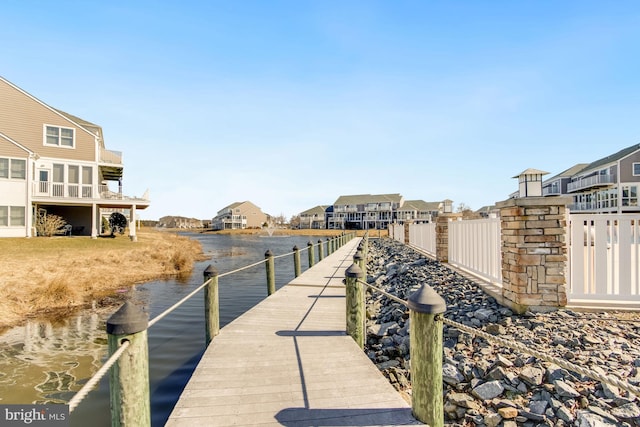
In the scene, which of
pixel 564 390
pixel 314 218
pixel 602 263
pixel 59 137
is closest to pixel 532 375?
pixel 564 390

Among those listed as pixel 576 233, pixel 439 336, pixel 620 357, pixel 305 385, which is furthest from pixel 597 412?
pixel 576 233

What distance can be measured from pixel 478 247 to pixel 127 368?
26.3ft

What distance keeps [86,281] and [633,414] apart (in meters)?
16.4

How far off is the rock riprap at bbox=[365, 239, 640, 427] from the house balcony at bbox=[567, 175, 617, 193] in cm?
4599

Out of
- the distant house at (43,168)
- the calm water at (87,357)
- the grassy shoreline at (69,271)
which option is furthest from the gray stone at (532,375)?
the distant house at (43,168)

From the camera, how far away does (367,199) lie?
8725 centimetres

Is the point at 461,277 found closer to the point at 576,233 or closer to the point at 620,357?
the point at 576,233

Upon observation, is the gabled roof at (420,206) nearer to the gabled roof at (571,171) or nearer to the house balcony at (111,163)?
the gabled roof at (571,171)

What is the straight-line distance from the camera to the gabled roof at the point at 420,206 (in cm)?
8219

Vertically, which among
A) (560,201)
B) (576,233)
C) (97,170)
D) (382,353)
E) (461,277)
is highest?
(97,170)

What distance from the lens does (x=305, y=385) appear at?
412cm

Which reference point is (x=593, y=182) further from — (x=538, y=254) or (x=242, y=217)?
(x=242, y=217)

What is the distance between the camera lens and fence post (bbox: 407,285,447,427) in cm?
321

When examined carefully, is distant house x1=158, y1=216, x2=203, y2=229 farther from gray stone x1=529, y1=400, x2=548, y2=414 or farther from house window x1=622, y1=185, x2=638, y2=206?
gray stone x1=529, y1=400, x2=548, y2=414
